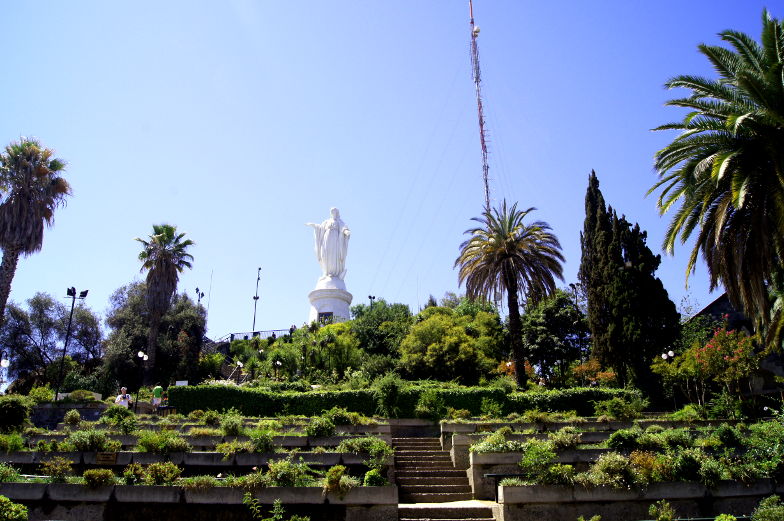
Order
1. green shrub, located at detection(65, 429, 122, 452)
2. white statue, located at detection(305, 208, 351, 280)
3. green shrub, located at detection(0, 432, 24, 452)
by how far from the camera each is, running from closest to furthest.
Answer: green shrub, located at detection(65, 429, 122, 452) < green shrub, located at detection(0, 432, 24, 452) < white statue, located at detection(305, 208, 351, 280)

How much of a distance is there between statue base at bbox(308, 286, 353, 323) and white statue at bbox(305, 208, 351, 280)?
192 cm

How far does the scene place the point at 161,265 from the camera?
39781mm

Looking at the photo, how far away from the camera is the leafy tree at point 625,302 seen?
3288cm

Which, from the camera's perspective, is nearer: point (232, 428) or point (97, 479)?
point (97, 479)

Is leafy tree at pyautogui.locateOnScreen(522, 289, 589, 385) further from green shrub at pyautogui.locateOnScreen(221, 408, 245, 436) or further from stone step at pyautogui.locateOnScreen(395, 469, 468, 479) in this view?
green shrub at pyautogui.locateOnScreen(221, 408, 245, 436)

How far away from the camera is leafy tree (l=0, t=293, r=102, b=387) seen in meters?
40.3

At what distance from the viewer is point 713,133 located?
16891mm

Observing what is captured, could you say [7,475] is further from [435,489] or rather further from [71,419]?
[435,489]

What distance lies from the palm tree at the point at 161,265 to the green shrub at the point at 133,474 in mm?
24970


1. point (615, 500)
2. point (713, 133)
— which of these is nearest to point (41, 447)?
point (615, 500)

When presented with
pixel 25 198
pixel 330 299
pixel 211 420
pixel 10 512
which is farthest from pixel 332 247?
pixel 10 512

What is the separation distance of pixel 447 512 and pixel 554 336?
31.0 m

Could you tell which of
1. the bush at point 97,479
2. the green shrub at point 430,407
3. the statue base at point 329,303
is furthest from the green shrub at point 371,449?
the statue base at point 329,303

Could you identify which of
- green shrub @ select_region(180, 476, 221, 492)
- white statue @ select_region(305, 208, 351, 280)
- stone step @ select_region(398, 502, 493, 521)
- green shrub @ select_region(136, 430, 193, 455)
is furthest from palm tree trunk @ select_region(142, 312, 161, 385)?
stone step @ select_region(398, 502, 493, 521)
